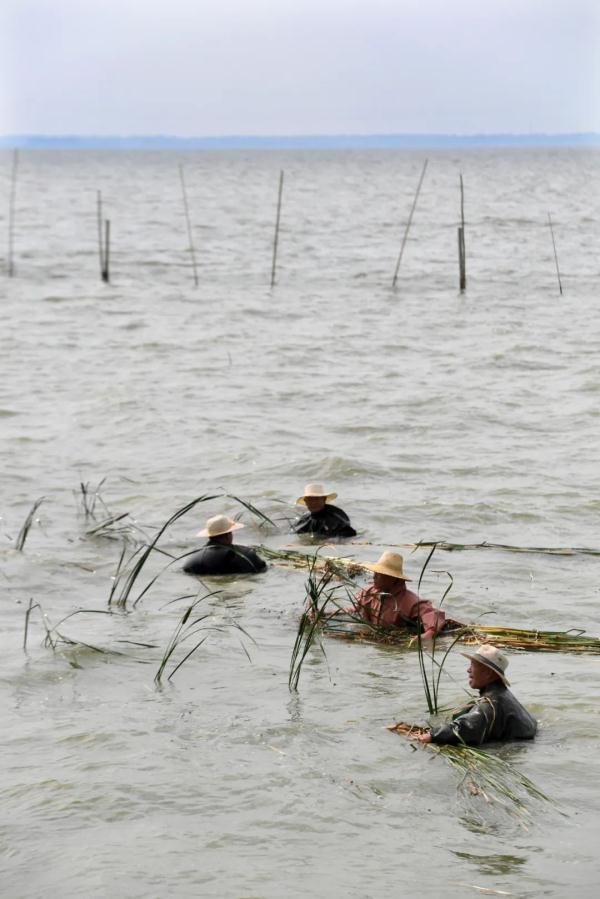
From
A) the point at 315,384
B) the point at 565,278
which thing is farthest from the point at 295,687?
the point at 565,278

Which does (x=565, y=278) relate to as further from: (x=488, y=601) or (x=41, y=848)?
(x=41, y=848)

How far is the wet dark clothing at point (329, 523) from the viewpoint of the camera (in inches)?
419

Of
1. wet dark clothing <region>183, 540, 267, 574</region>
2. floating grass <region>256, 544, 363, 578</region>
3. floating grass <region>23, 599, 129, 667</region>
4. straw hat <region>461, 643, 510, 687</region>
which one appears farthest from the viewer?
wet dark clothing <region>183, 540, 267, 574</region>

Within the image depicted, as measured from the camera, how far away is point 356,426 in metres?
15.3

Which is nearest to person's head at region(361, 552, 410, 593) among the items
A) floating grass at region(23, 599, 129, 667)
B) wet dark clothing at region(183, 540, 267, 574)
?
floating grass at region(23, 599, 129, 667)

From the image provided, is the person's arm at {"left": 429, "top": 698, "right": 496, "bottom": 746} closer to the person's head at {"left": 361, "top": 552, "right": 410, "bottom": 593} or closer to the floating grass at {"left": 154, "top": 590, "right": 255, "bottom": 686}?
the floating grass at {"left": 154, "top": 590, "right": 255, "bottom": 686}

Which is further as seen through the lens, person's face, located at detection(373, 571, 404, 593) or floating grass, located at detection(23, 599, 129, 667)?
person's face, located at detection(373, 571, 404, 593)

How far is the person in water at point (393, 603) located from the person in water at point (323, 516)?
2486mm

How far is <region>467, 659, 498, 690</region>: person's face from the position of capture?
6.32 meters

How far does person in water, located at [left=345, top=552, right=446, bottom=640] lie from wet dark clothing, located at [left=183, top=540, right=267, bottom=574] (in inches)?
68.1

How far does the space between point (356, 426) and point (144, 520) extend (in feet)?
14.6

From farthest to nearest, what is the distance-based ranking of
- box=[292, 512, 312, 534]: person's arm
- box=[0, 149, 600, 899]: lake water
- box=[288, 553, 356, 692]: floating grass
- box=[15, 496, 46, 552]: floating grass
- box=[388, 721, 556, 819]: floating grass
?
box=[292, 512, 312, 534]: person's arm, box=[15, 496, 46, 552]: floating grass, box=[288, 553, 356, 692]: floating grass, box=[388, 721, 556, 819]: floating grass, box=[0, 149, 600, 899]: lake water

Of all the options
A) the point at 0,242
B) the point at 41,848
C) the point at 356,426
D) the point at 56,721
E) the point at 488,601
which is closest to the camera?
the point at 41,848

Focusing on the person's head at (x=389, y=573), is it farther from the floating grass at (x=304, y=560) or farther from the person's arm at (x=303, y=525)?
the person's arm at (x=303, y=525)
